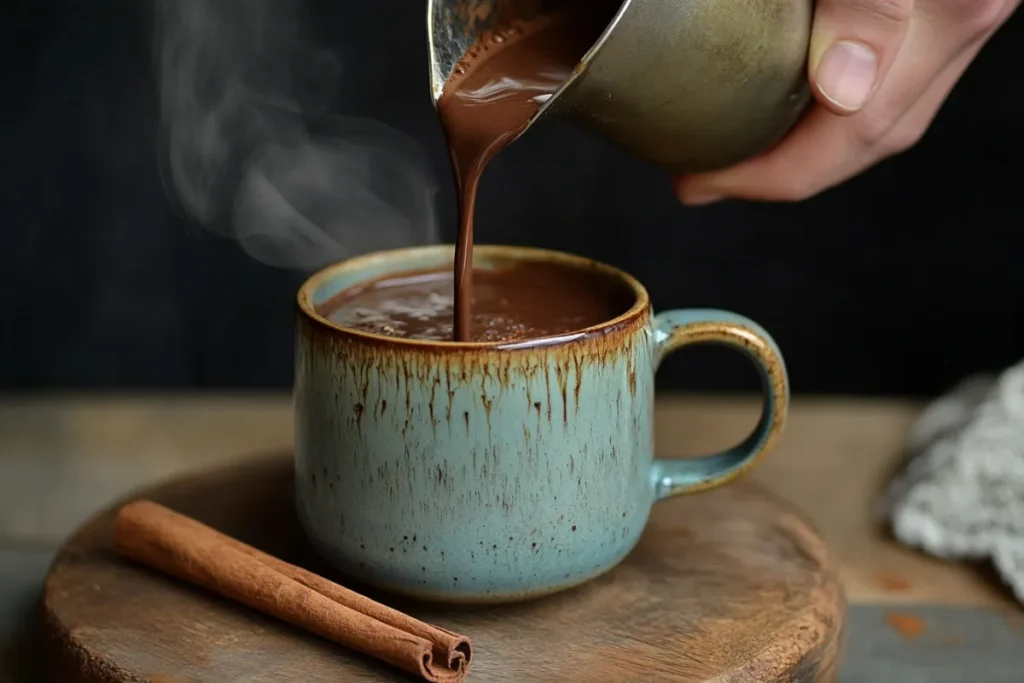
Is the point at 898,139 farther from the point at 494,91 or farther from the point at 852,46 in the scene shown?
the point at 494,91

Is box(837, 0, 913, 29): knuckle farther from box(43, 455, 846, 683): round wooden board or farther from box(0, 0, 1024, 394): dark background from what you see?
box(0, 0, 1024, 394): dark background

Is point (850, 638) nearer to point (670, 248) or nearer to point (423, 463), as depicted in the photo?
point (423, 463)

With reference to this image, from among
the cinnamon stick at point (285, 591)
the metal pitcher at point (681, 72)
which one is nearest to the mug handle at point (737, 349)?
the metal pitcher at point (681, 72)

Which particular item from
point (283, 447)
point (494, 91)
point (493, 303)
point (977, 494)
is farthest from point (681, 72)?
point (283, 447)

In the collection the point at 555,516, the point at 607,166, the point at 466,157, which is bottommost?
the point at 555,516

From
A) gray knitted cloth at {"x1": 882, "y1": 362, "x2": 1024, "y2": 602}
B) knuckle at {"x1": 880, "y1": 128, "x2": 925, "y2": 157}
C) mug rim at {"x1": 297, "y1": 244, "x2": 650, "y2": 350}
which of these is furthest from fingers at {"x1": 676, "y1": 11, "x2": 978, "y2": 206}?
gray knitted cloth at {"x1": 882, "y1": 362, "x2": 1024, "y2": 602}

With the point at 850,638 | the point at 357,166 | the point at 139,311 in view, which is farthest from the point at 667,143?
the point at 139,311
